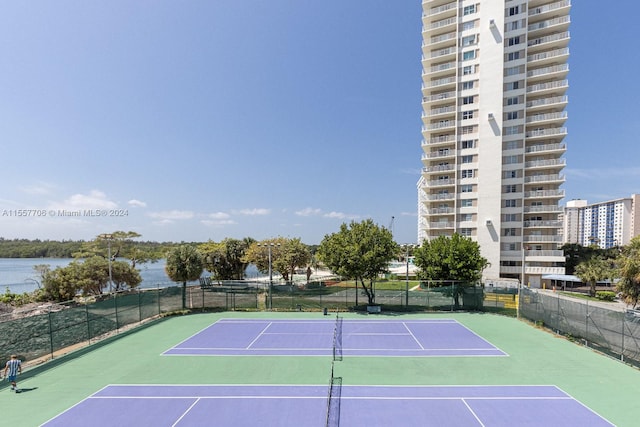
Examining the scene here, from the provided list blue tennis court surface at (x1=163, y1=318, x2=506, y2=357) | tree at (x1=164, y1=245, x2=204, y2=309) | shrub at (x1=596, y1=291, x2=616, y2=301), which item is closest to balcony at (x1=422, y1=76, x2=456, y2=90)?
shrub at (x1=596, y1=291, x2=616, y2=301)

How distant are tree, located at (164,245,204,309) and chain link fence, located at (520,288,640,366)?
90.7ft

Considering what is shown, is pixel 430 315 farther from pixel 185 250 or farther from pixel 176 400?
pixel 185 250

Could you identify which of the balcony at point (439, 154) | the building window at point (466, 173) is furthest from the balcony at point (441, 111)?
the building window at point (466, 173)

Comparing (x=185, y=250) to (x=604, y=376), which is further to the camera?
(x=185, y=250)

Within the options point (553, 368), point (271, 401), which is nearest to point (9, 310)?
point (271, 401)

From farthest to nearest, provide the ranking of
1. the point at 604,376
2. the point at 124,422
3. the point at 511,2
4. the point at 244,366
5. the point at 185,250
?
the point at 511,2
the point at 185,250
the point at 244,366
the point at 604,376
the point at 124,422

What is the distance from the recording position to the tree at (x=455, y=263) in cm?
2492

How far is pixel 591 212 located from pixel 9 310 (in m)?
194

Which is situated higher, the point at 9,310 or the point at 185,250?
the point at 185,250

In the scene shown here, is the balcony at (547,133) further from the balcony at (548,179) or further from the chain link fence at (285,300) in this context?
the chain link fence at (285,300)

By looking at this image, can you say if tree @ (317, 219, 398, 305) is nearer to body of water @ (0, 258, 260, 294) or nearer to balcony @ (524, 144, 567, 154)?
body of water @ (0, 258, 260, 294)

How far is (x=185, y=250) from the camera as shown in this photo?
28688mm

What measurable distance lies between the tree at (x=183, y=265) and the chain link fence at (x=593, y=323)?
27.6 m

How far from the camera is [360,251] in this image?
2209cm
